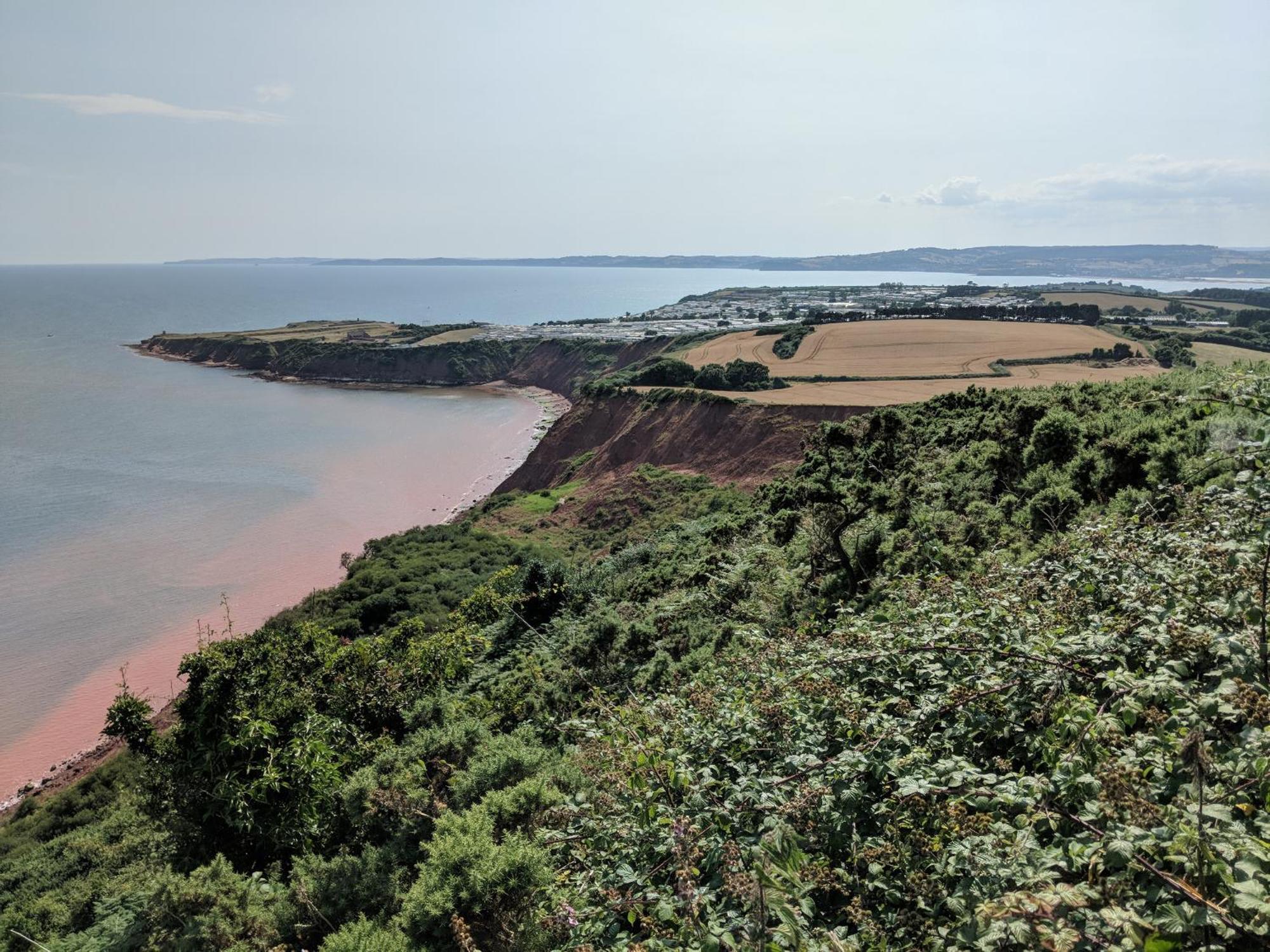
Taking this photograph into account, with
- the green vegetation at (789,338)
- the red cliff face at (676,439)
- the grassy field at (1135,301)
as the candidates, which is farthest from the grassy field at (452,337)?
the grassy field at (1135,301)

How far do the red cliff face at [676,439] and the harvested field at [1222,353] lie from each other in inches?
1142

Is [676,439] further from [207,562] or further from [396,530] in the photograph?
[207,562]

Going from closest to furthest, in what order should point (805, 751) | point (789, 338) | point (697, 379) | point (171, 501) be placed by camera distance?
point (805, 751) → point (171, 501) → point (697, 379) → point (789, 338)

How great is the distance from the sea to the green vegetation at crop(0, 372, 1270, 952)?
3989mm

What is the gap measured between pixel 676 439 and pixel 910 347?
30882 millimetres

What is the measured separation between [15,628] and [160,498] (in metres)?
17.2

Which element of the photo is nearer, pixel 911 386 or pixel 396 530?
pixel 396 530

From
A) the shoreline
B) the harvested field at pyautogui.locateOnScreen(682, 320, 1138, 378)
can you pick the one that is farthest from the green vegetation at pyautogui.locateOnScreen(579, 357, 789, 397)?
the shoreline

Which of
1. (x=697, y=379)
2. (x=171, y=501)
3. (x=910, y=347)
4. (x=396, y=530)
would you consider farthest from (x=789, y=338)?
(x=171, y=501)

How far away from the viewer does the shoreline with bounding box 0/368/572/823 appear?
20062 mm

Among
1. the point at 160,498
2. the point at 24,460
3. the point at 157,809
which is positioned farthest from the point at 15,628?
the point at 24,460

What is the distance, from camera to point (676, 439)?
46844 millimetres

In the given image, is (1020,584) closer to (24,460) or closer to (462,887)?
(462,887)

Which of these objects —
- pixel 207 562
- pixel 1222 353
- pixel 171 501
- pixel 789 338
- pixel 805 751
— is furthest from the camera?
pixel 789 338
